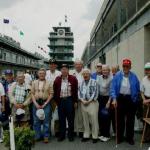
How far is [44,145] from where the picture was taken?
1035 cm

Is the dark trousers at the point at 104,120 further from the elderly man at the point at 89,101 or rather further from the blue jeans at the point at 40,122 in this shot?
the blue jeans at the point at 40,122

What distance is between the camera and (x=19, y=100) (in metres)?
10.9

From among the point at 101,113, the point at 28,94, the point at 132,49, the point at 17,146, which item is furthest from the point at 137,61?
the point at 17,146

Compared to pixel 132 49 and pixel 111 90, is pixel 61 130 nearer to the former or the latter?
pixel 111 90

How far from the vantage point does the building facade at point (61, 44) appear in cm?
13638

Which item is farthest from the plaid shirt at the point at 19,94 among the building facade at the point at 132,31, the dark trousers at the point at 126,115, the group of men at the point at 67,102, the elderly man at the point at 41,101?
the building facade at the point at 132,31

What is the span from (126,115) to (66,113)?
1.66 metres

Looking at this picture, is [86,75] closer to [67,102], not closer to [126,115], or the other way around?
[67,102]

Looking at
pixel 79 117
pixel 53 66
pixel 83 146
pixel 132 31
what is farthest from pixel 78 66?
pixel 132 31

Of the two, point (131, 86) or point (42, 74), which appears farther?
point (42, 74)

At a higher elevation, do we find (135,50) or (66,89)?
(135,50)

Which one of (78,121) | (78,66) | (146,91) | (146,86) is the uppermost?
(78,66)

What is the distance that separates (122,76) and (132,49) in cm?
509

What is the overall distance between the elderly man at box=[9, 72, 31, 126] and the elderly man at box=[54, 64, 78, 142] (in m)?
0.81
